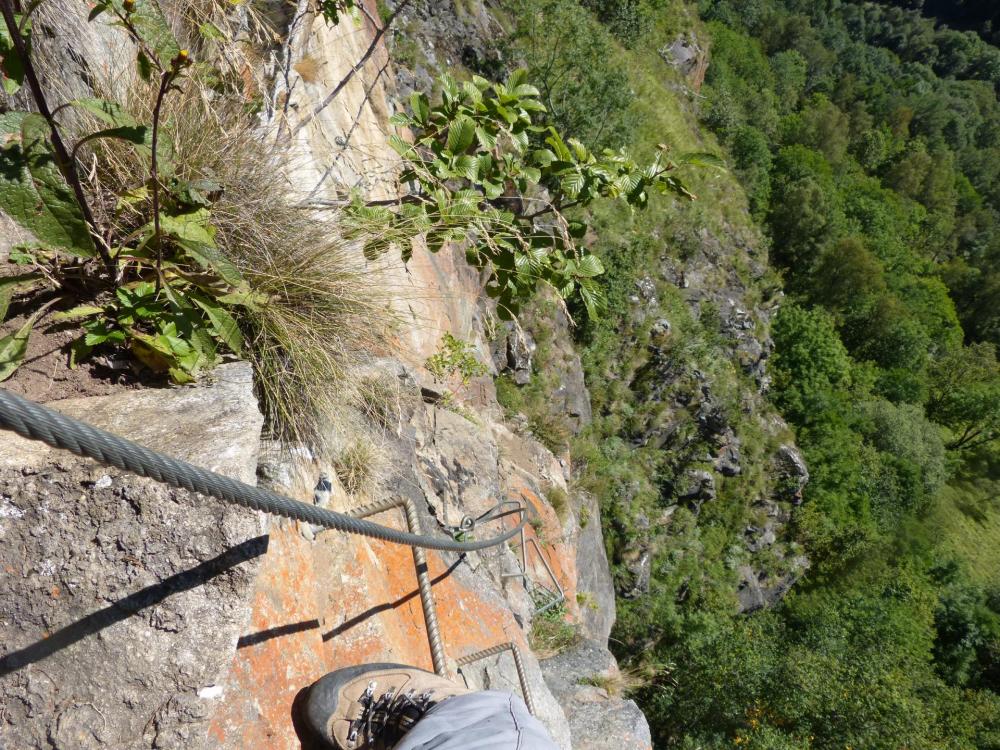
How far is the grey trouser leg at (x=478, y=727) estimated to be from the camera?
5.93 feet

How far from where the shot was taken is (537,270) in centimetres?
247

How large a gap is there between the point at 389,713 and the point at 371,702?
92 mm

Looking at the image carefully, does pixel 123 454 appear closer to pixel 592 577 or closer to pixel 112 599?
pixel 112 599

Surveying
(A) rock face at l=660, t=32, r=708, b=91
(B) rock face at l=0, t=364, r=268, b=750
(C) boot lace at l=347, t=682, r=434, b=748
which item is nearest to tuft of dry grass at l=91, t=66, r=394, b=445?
(B) rock face at l=0, t=364, r=268, b=750

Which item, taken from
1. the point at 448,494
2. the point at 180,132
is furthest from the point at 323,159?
the point at 448,494

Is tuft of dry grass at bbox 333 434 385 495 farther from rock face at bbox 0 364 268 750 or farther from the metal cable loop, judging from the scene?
the metal cable loop

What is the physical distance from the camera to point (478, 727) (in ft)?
6.18

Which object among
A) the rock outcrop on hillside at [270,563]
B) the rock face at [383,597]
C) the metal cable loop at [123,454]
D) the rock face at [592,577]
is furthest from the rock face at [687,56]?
the metal cable loop at [123,454]

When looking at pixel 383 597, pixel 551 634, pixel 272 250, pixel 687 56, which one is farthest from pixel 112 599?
pixel 687 56

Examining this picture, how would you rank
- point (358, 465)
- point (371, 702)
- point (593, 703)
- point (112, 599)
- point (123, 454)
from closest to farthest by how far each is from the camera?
point (123, 454), point (112, 599), point (371, 702), point (358, 465), point (593, 703)

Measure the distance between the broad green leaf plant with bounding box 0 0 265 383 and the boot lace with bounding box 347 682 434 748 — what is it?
4.23ft

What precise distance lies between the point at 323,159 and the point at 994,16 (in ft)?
433

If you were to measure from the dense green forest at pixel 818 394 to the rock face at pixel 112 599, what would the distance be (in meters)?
7.07

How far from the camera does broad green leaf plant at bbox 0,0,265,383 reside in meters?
1.52
